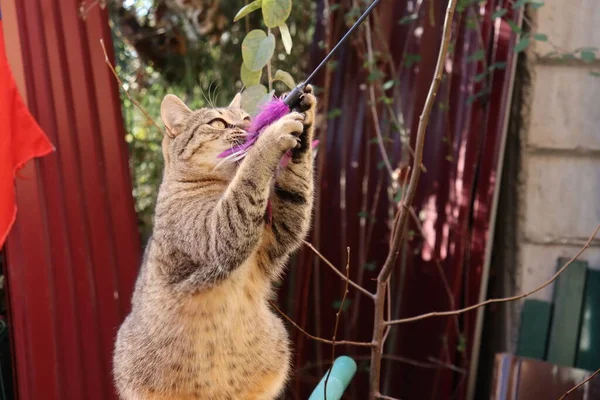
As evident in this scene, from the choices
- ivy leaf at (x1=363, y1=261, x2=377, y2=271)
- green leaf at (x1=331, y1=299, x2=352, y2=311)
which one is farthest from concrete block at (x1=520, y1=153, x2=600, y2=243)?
green leaf at (x1=331, y1=299, x2=352, y2=311)

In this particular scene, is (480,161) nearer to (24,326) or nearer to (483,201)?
(483,201)

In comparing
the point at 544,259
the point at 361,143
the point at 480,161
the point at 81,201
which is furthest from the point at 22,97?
the point at 544,259

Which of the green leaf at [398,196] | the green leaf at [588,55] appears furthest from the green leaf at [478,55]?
the green leaf at [398,196]

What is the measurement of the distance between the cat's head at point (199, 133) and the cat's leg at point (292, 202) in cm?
10

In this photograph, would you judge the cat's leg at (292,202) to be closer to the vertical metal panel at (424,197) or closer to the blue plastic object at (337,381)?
the blue plastic object at (337,381)

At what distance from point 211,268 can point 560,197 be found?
1.33m

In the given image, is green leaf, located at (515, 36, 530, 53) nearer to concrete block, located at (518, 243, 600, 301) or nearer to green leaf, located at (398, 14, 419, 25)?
green leaf, located at (398, 14, 419, 25)

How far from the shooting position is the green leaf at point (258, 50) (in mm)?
804

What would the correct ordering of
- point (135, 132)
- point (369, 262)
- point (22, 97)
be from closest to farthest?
point (22, 97), point (369, 262), point (135, 132)

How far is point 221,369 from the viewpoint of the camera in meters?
0.93

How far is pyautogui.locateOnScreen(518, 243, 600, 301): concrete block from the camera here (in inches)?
70.2

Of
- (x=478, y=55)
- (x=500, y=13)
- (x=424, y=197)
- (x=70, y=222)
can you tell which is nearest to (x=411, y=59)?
(x=478, y=55)

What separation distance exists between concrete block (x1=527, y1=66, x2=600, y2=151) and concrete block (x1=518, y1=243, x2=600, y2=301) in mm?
320

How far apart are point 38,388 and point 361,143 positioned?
4.15 feet
